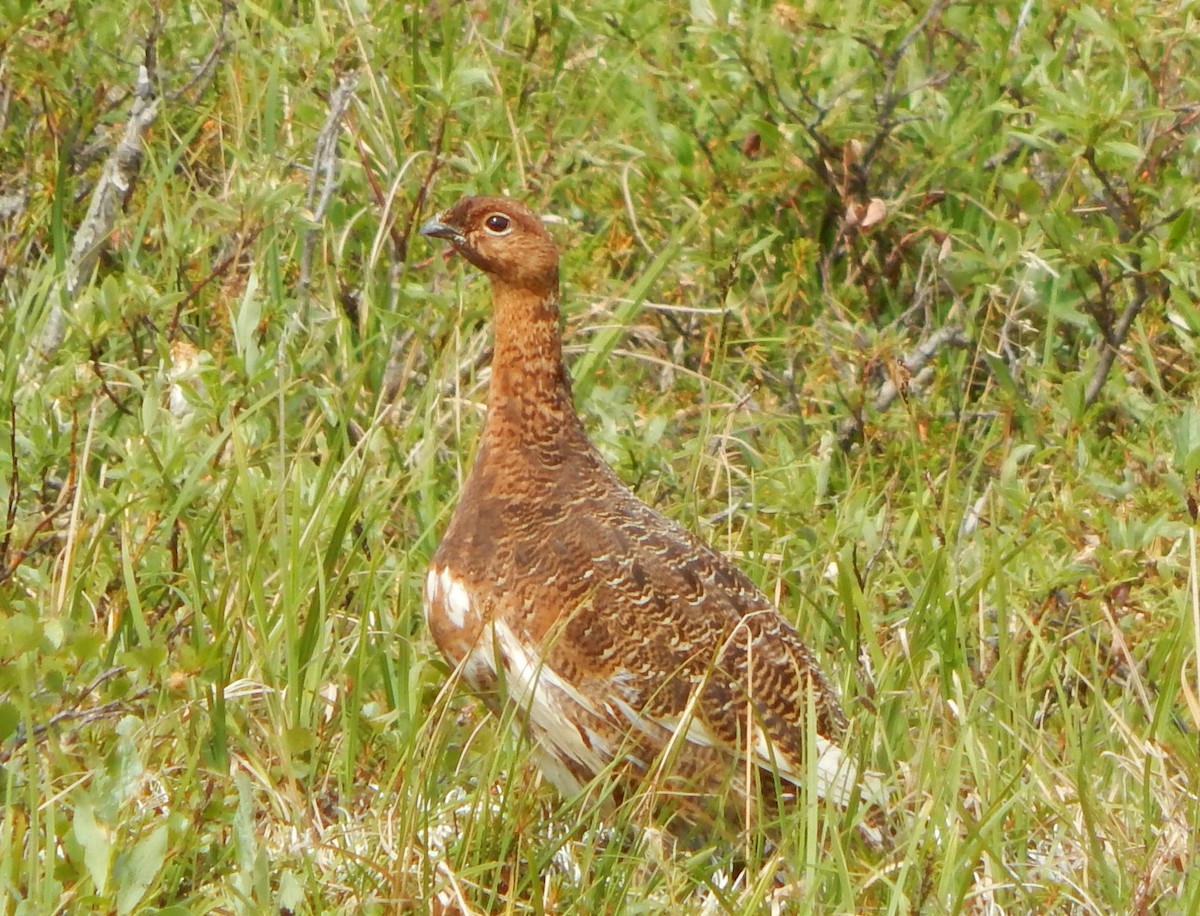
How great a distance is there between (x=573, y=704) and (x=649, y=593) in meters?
0.27

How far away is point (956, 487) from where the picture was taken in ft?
16.8

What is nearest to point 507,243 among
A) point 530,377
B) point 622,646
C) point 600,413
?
point 530,377

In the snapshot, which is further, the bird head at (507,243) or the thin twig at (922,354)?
the thin twig at (922,354)

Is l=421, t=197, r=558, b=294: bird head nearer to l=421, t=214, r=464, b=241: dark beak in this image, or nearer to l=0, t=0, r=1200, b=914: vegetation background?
l=421, t=214, r=464, b=241: dark beak

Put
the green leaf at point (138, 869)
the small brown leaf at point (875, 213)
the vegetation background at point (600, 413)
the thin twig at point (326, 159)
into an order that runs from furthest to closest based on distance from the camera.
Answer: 1. the small brown leaf at point (875, 213)
2. the thin twig at point (326, 159)
3. the vegetation background at point (600, 413)
4. the green leaf at point (138, 869)

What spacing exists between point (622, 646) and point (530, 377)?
68cm

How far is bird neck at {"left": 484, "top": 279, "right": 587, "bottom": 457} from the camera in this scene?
13.4ft

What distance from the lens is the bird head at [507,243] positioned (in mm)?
4152

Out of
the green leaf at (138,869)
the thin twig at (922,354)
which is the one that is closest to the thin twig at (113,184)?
the thin twig at (922,354)

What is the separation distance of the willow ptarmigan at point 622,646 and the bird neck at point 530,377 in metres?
0.03

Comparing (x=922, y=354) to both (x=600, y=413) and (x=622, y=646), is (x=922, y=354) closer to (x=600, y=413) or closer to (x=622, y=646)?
(x=600, y=413)

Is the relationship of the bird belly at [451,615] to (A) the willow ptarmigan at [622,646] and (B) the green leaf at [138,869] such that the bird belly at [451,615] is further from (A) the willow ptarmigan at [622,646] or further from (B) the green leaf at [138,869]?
(B) the green leaf at [138,869]

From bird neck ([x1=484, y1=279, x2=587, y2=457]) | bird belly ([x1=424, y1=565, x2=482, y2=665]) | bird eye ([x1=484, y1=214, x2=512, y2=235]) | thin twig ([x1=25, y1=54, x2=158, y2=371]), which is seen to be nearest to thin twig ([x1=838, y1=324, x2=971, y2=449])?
bird neck ([x1=484, y1=279, x2=587, y2=457])

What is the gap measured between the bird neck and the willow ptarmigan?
0.03m
